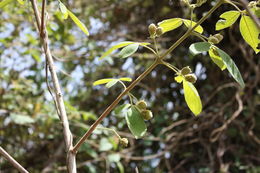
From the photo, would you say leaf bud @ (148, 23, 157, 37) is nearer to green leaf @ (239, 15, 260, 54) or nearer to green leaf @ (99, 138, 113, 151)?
green leaf @ (239, 15, 260, 54)

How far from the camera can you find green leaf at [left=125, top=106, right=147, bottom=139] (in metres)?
0.63

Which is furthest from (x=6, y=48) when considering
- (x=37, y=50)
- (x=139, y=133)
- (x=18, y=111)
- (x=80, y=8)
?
(x=139, y=133)

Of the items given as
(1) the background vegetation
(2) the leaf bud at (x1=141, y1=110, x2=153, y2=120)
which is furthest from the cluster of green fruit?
(1) the background vegetation

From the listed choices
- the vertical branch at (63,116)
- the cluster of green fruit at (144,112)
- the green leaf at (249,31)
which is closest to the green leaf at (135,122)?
the cluster of green fruit at (144,112)

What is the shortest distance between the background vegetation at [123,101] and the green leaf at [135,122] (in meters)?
1.22

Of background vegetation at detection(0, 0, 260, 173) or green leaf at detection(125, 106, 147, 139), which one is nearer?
green leaf at detection(125, 106, 147, 139)

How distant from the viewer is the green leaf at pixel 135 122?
63cm

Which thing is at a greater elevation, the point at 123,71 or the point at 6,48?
the point at 6,48

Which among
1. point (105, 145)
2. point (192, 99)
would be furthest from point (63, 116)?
point (105, 145)

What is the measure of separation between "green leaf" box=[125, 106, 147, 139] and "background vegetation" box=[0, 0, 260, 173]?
1221 mm

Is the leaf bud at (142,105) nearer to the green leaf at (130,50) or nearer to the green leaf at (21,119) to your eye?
the green leaf at (130,50)

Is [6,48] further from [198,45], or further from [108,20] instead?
[198,45]

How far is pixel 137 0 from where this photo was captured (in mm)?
2627

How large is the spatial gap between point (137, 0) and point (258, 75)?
1017 millimetres
